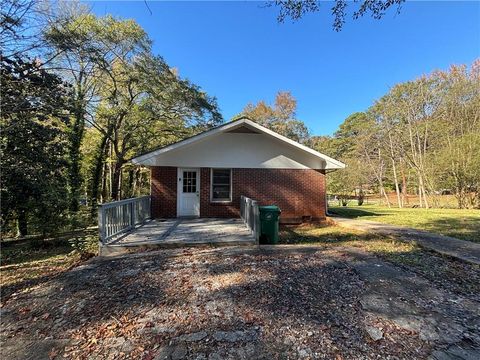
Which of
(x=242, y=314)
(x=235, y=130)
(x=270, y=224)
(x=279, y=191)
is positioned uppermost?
(x=235, y=130)

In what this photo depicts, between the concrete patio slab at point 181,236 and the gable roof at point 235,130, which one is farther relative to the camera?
the gable roof at point 235,130

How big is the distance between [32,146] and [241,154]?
7346 mm

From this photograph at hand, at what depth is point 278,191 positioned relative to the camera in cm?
1145

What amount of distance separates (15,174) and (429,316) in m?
10.8

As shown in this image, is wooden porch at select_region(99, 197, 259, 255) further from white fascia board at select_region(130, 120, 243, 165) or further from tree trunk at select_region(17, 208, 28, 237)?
tree trunk at select_region(17, 208, 28, 237)

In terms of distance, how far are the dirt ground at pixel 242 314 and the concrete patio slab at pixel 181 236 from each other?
1364mm

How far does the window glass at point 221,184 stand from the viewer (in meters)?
11.4

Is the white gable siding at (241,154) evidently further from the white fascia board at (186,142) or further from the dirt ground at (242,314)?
the dirt ground at (242,314)

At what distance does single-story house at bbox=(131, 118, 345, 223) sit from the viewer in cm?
1099

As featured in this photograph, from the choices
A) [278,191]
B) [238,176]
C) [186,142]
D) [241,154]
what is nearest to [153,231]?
[186,142]

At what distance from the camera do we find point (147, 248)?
6.60 metres

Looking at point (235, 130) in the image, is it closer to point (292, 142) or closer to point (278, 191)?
point (292, 142)

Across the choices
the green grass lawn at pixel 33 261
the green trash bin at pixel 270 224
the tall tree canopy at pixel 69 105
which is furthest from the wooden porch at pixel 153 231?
the tall tree canopy at pixel 69 105

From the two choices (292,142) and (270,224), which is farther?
(292,142)
